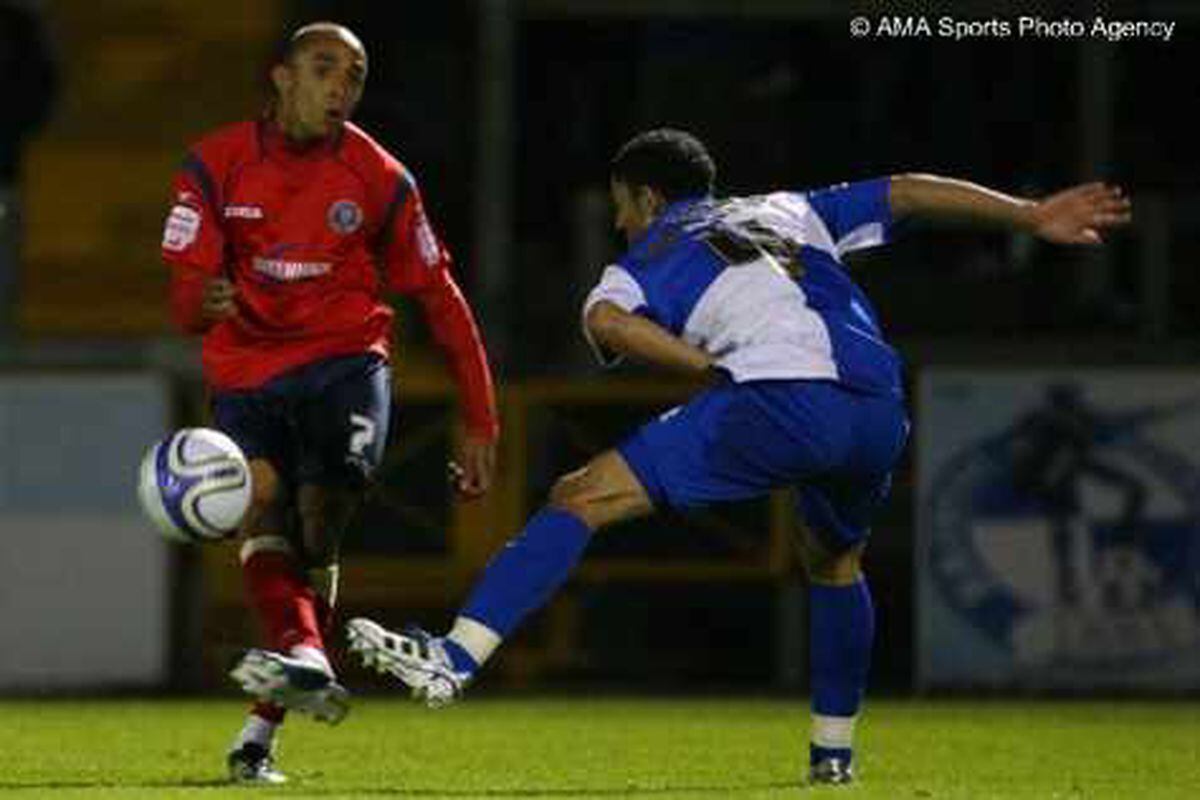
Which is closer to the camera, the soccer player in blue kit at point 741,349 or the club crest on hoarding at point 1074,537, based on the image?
the soccer player in blue kit at point 741,349

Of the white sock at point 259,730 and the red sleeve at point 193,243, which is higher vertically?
the red sleeve at point 193,243

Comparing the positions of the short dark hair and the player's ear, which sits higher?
the short dark hair

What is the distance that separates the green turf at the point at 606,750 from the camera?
9234 millimetres

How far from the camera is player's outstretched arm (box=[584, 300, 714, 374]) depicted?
8594 mm

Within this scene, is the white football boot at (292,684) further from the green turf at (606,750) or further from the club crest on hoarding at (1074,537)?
the club crest on hoarding at (1074,537)

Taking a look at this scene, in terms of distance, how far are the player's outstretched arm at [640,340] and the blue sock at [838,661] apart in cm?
96

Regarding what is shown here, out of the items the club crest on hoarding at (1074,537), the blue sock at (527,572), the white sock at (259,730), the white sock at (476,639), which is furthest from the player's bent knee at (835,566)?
the club crest on hoarding at (1074,537)

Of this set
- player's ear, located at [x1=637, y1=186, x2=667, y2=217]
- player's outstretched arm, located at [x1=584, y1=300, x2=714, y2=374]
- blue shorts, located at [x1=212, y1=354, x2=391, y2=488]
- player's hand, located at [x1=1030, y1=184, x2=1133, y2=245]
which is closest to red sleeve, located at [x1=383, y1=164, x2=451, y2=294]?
blue shorts, located at [x1=212, y1=354, x2=391, y2=488]

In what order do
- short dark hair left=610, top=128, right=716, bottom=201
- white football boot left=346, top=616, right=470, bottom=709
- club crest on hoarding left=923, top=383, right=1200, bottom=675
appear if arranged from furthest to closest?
club crest on hoarding left=923, top=383, right=1200, bottom=675, short dark hair left=610, top=128, right=716, bottom=201, white football boot left=346, top=616, right=470, bottom=709

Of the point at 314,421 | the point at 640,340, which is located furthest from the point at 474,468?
the point at 640,340

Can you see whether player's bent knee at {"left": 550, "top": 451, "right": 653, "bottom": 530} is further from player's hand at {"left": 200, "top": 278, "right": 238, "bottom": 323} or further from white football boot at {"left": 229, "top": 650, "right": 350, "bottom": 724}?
player's hand at {"left": 200, "top": 278, "right": 238, "bottom": 323}

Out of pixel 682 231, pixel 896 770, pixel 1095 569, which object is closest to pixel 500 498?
pixel 1095 569

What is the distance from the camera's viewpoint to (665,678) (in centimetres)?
1600

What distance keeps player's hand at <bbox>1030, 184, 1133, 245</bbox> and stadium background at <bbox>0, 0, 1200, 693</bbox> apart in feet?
21.3
